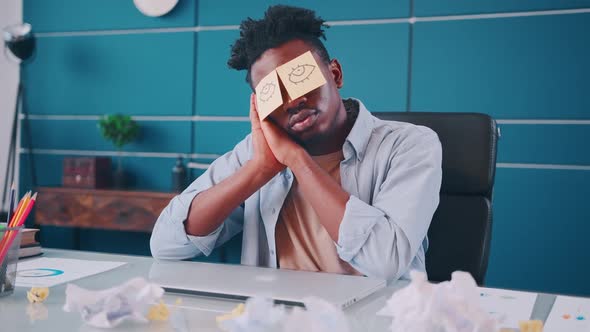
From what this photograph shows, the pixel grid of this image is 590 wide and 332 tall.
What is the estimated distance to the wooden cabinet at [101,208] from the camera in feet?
9.72

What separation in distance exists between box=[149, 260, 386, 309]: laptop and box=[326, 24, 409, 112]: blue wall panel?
1.99 m

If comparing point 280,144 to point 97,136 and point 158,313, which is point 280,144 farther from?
point 97,136

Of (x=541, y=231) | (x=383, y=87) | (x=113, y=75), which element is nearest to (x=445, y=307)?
(x=541, y=231)

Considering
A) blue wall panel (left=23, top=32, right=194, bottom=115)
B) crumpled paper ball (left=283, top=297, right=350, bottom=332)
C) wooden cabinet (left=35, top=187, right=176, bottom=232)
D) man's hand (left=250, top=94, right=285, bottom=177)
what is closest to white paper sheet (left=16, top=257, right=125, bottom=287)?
man's hand (left=250, top=94, right=285, bottom=177)

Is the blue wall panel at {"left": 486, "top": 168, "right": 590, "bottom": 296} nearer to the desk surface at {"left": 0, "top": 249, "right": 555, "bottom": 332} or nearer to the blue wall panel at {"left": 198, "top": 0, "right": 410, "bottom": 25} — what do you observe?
the blue wall panel at {"left": 198, "top": 0, "right": 410, "bottom": 25}

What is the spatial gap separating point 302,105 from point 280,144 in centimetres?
10

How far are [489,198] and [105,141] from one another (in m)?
2.52

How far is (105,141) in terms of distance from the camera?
3430mm

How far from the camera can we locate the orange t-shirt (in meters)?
1.32

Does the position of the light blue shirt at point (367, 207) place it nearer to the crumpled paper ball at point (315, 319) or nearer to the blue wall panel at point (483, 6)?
the crumpled paper ball at point (315, 319)

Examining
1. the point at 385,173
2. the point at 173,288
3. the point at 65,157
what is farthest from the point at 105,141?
the point at 173,288

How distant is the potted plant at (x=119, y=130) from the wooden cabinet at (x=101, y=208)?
0.24m

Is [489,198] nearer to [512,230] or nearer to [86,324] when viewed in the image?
[86,324]

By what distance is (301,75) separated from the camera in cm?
111
